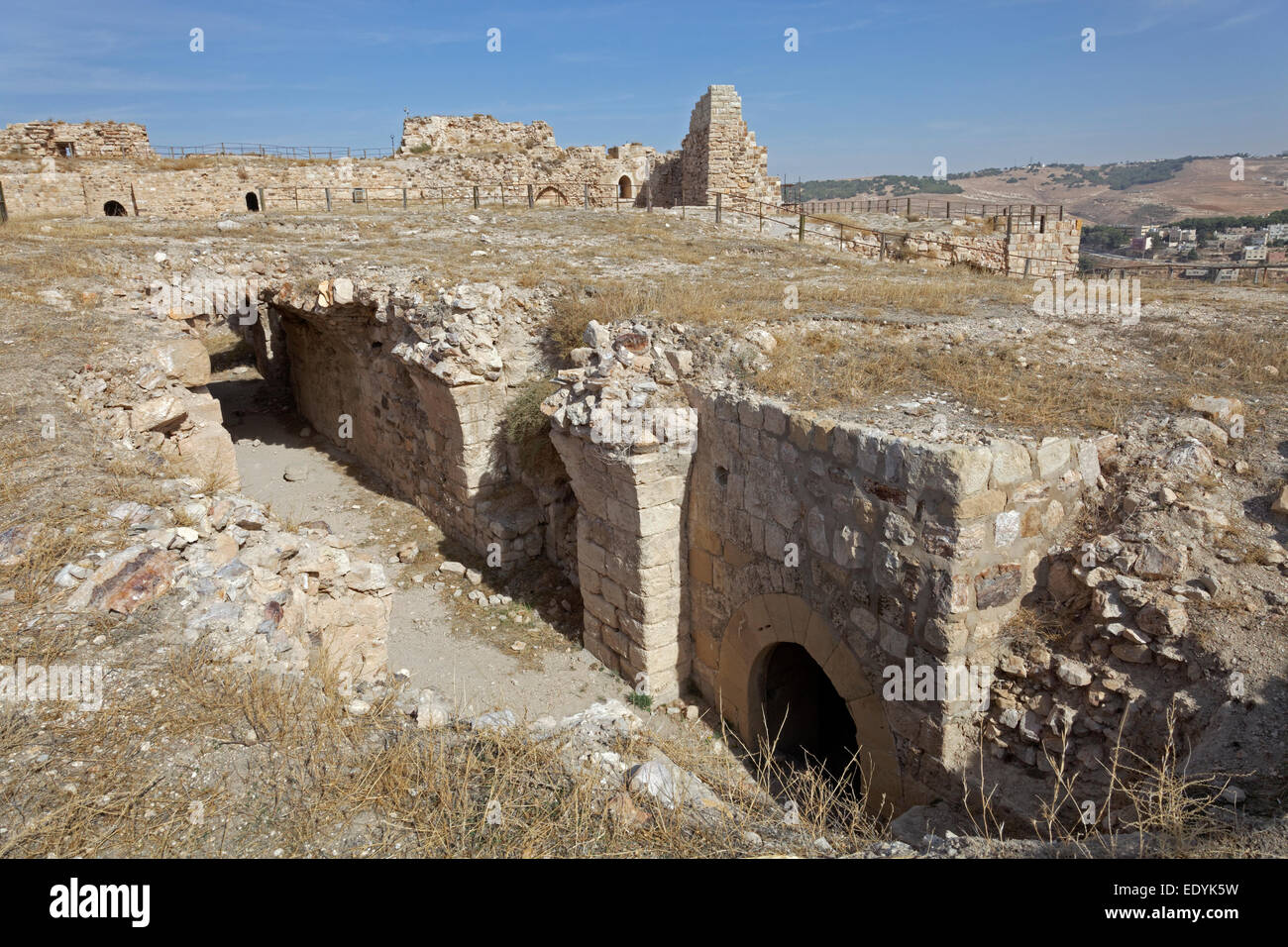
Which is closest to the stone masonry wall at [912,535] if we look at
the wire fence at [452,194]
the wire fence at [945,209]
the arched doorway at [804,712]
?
the arched doorway at [804,712]

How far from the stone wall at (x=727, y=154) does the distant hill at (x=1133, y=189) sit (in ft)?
6.72

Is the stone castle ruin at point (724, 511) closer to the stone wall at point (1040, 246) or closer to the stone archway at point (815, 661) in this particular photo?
the stone archway at point (815, 661)

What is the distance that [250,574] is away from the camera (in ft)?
14.8

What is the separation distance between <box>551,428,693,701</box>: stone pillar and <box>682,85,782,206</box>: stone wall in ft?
50.4

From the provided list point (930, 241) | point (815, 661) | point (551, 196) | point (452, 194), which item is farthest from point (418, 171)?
point (815, 661)

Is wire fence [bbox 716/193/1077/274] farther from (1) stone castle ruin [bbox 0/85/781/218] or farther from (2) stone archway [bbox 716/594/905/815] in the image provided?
(2) stone archway [bbox 716/594/905/815]

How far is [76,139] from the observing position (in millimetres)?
20797

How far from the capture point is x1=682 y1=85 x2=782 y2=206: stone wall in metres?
20.0

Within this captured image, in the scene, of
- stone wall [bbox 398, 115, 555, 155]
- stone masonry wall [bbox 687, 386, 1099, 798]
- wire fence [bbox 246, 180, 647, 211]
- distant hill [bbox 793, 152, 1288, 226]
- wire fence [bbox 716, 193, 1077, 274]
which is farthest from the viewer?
distant hill [bbox 793, 152, 1288, 226]

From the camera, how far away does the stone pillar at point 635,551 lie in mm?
6664

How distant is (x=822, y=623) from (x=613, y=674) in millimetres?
2810

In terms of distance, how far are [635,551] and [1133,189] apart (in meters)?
66.3

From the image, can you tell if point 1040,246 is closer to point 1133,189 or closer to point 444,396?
point 444,396

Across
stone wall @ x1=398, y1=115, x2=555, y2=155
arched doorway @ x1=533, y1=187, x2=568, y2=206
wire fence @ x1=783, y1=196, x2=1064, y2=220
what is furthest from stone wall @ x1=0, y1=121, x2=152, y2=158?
wire fence @ x1=783, y1=196, x2=1064, y2=220
